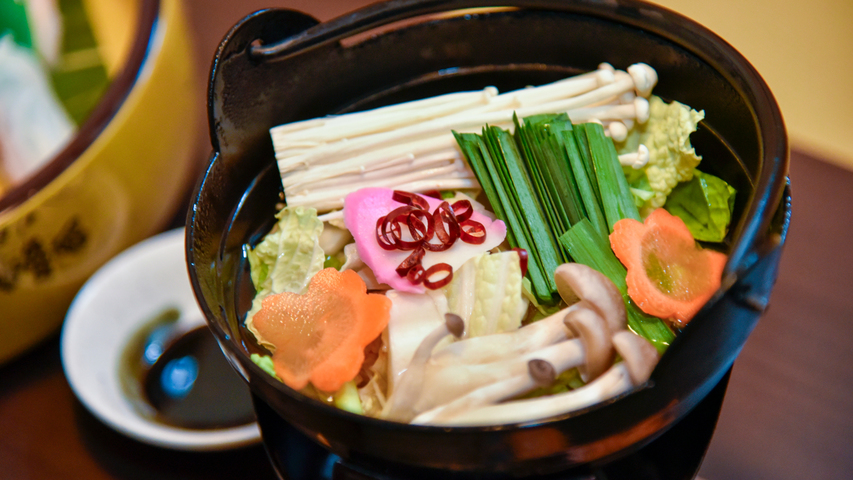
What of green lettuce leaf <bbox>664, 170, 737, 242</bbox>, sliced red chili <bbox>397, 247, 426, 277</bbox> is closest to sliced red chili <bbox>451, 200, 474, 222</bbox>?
sliced red chili <bbox>397, 247, 426, 277</bbox>

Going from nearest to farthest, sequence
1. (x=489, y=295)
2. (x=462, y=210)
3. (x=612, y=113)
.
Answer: (x=489, y=295) < (x=462, y=210) < (x=612, y=113)

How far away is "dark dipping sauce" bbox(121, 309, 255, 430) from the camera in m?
1.45

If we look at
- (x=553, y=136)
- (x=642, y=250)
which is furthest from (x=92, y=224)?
(x=642, y=250)

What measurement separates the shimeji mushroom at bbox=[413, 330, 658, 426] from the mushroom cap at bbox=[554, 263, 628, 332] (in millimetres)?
67

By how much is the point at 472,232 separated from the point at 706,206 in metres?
0.49

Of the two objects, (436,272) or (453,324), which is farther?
(436,272)

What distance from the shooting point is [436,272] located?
42.0 inches

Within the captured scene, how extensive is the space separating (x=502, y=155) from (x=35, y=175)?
118cm

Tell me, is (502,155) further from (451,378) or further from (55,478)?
(55,478)

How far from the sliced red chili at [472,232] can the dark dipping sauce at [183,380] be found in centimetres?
75

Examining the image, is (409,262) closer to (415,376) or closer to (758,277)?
(415,376)

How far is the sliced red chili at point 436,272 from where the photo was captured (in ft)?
3.45

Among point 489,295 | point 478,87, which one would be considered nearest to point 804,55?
point 478,87

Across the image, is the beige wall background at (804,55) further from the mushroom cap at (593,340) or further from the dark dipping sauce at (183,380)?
the dark dipping sauce at (183,380)
